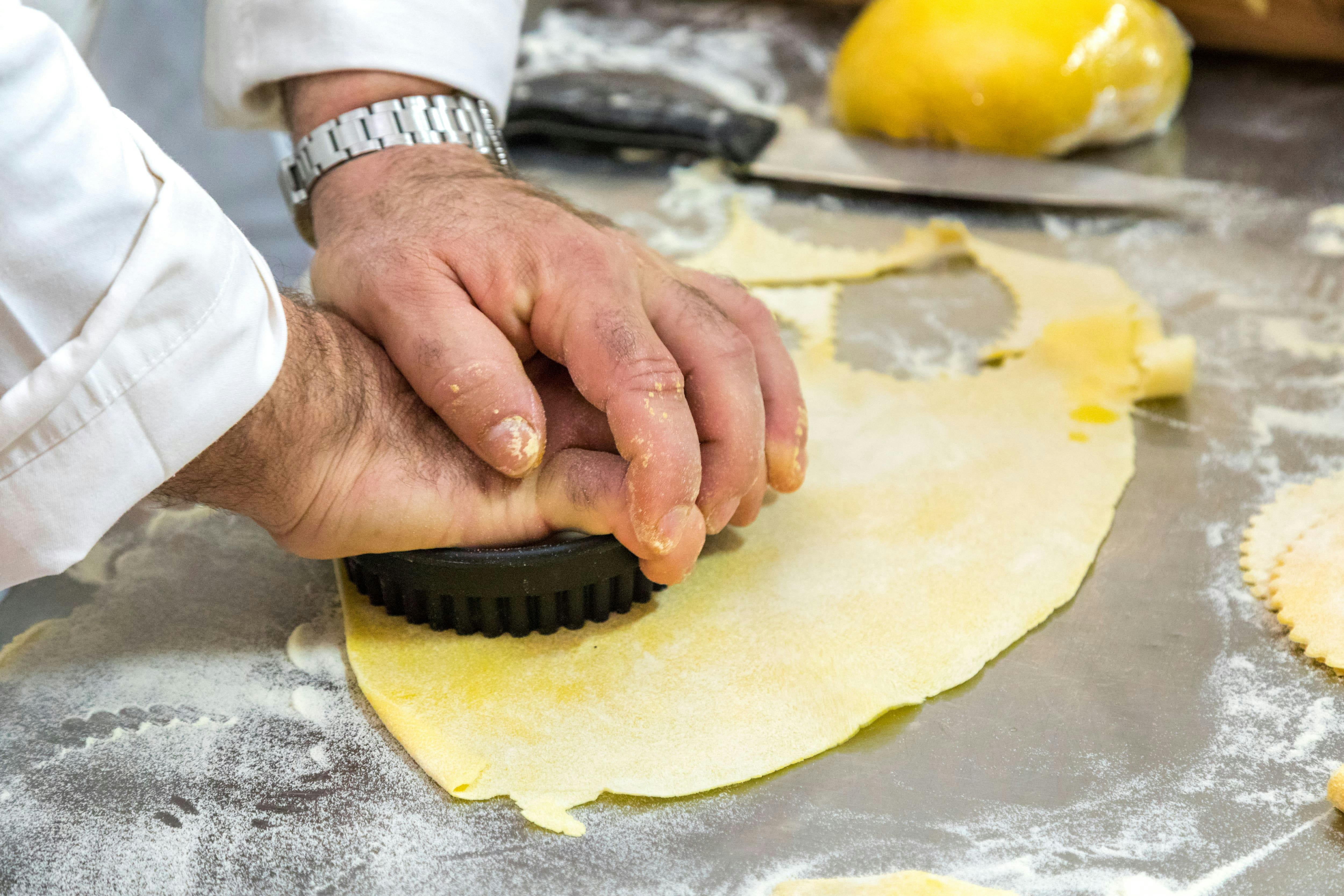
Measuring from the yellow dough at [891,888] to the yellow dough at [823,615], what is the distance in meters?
0.09

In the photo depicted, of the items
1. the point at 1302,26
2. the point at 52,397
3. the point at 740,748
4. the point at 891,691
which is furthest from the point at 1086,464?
the point at 1302,26

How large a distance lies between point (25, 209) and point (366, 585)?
39 centimetres

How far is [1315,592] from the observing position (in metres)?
0.88

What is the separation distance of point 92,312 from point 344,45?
21.0 inches

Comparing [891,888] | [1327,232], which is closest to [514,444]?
[891,888]

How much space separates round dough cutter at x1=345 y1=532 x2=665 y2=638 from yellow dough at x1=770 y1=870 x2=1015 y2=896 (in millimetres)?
268

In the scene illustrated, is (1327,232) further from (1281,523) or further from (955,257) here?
(1281,523)

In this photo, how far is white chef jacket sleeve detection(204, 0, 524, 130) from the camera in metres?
1.04

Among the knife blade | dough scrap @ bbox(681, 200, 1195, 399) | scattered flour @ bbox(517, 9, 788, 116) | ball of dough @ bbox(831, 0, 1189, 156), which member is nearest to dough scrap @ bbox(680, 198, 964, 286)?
dough scrap @ bbox(681, 200, 1195, 399)

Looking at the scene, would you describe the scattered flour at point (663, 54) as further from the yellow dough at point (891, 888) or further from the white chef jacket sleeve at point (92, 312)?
the yellow dough at point (891, 888)

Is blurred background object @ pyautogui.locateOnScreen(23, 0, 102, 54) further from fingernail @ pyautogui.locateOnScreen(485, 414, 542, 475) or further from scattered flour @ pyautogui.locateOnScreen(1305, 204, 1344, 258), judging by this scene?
scattered flour @ pyautogui.locateOnScreen(1305, 204, 1344, 258)

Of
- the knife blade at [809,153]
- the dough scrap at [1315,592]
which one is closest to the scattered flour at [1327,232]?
the knife blade at [809,153]

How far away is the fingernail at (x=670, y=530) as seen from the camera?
764mm

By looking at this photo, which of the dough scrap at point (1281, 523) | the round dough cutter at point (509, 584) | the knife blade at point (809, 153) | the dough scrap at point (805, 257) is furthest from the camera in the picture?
the knife blade at point (809, 153)
